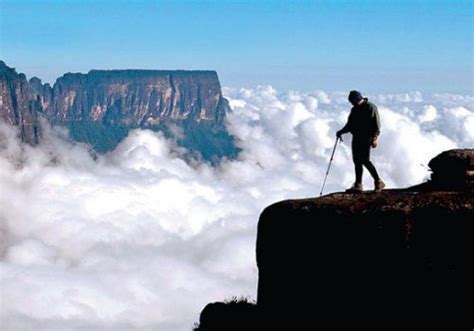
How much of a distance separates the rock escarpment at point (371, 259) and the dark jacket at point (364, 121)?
286 centimetres

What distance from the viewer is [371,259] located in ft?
79.1

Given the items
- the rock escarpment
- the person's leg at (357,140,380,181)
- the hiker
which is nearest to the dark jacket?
the hiker

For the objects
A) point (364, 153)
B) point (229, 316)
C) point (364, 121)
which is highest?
point (364, 121)

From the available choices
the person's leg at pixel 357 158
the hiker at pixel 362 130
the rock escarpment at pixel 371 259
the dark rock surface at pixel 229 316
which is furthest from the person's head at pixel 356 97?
the dark rock surface at pixel 229 316

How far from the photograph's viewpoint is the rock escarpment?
23.1 m

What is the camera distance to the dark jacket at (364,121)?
27.5m

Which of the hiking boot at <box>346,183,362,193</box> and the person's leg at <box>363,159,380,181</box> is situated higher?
the person's leg at <box>363,159,380,181</box>

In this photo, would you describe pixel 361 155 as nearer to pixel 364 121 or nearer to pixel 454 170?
pixel 364 121

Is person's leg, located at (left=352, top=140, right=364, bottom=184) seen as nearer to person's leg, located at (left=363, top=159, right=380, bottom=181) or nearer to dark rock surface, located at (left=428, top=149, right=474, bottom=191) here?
person's leg, located at (left=363, top=159, right=380, bottom=181)

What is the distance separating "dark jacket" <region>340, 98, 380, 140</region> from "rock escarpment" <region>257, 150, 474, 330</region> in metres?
2.86

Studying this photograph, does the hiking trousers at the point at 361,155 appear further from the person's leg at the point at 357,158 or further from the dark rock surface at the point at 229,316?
the dark rock surface at the point at 229,316

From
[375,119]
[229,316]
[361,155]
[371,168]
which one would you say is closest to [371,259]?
[361,155]

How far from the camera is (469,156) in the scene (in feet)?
85.1

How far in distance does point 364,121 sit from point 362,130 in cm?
45
